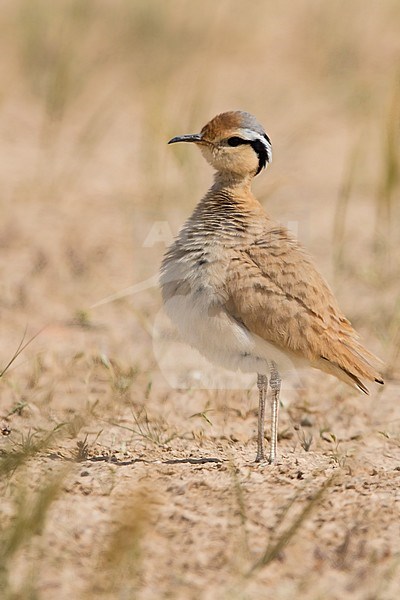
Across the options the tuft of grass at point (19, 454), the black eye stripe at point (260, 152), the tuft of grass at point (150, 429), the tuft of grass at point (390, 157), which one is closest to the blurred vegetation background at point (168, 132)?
the tuft of grass at point (390, 157)

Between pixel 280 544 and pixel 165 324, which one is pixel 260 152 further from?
pixel 280 544

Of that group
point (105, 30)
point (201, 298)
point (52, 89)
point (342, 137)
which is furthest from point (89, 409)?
point (105, 30)

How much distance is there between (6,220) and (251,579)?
168 inches

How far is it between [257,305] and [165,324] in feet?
6.04

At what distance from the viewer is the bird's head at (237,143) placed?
4.15 m

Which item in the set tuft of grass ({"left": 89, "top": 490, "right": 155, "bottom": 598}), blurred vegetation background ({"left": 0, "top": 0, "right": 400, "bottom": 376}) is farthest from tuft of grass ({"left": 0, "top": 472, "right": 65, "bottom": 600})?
blurred vegetation background ({"left": 0, "top": 0, "right": 400, "bottom": 376})

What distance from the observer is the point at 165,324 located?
5414 mm

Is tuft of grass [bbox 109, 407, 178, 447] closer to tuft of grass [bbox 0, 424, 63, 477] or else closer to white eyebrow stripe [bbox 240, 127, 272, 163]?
tuft of grass [bbox 0, 424, 63, 477]

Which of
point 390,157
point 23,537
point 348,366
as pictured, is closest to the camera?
point 23,537

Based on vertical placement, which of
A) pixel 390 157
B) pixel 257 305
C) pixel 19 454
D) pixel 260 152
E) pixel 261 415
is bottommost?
pixel 19 454

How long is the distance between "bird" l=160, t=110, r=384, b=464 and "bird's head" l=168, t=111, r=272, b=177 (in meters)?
0.26

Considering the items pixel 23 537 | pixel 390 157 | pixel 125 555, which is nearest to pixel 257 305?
pixel 125 555

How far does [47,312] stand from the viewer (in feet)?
18.2

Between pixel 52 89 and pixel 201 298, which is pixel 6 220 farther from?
pixel 201 298
